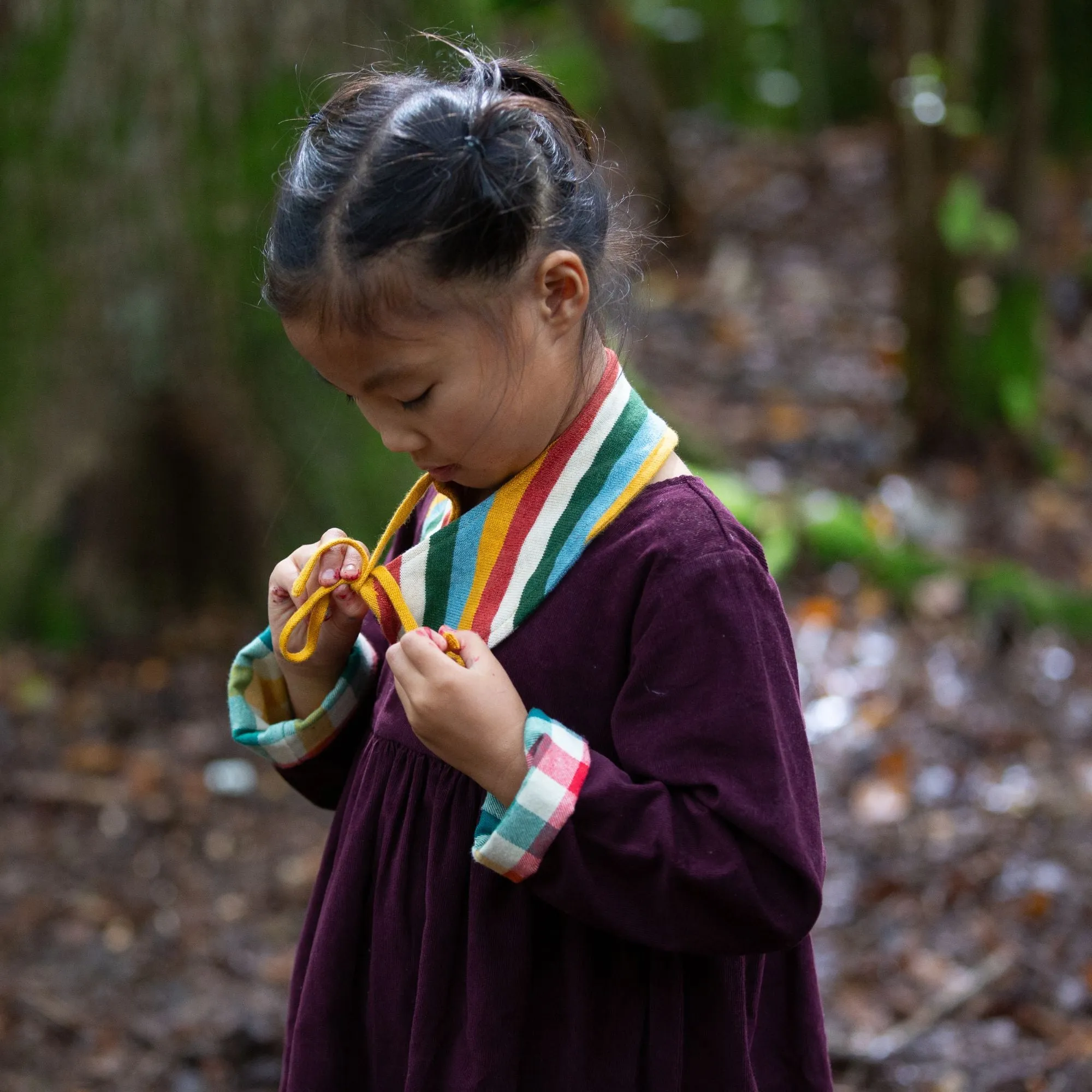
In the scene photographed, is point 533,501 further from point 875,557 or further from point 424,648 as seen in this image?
point 875,557

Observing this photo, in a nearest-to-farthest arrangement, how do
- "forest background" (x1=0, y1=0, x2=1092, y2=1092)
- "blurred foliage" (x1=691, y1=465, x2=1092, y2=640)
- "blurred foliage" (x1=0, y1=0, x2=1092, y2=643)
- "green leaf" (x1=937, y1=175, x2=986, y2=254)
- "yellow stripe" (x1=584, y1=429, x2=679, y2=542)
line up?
"yellow stripe" (x1=584, y1=429, x2=679, y2=542) → "forest background" (x1=0, y1=0, x2=1092, y2=1092) → "blurred foliage" (x1=0, y1=0, x2=1092, y2=643) → "blurred foliage" (x1=691, y1=465, x2=1092, y2=640) → "green leaf" (x1=937, y1=175, x2=986, y2=254)

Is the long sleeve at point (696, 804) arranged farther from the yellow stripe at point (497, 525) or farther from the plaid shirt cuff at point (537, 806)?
the yellow stripe at point (497, 525)

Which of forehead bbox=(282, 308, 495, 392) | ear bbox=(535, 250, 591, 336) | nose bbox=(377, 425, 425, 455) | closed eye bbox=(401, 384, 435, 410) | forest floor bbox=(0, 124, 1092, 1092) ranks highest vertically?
ear bbox=(535, 250, 591, 336)

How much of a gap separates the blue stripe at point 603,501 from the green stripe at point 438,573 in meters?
0.13

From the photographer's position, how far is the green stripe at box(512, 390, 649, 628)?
4.40 ft

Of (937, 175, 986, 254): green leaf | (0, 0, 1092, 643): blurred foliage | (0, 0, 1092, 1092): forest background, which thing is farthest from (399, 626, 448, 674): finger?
(937, 175, 986, 254): green leaf

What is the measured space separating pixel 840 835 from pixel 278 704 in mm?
2219

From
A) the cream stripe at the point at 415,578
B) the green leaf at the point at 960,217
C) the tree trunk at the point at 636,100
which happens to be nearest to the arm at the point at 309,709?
the cream stripe at the point at 415,578

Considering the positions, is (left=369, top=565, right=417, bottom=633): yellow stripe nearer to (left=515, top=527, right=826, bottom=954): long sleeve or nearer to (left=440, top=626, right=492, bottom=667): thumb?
(left=440, top=626, right=492, bottom=667): thumb

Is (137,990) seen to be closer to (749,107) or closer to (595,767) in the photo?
(595,767)

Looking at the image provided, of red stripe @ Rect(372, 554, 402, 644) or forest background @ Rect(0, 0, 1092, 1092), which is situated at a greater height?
red stripe @ Rect(372, 554, 402, 644)

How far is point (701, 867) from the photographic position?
123cm

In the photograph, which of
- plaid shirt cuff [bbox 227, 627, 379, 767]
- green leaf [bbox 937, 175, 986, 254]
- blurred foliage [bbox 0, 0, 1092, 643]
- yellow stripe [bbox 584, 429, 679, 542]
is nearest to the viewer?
yellow stripe [bbox 584, 429, 679, 542]

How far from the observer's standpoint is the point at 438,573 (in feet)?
4.61
